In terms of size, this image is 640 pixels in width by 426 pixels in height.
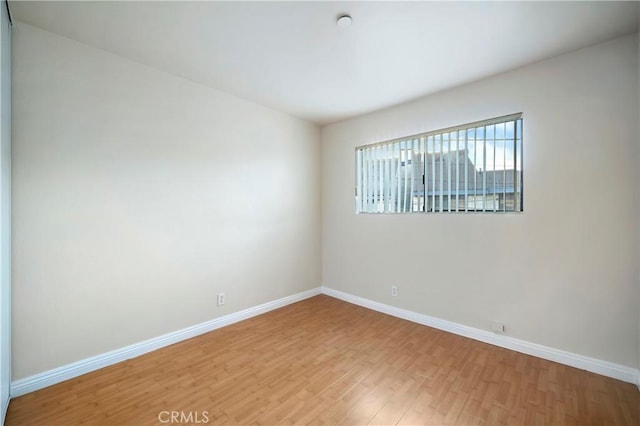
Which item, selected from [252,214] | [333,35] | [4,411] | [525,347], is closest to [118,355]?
[4,411]

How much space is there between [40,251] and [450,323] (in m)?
3.82

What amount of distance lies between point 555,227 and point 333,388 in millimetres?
2345

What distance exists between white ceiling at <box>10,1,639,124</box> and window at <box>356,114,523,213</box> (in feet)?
1.98

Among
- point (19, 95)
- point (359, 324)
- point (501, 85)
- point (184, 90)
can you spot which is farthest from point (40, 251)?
point (501, 85)

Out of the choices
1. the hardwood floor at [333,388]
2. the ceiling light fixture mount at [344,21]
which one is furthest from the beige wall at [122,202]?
the ceiling light fixture mount at [344,21]

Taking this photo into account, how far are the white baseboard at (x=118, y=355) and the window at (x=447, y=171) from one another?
7.14 feet

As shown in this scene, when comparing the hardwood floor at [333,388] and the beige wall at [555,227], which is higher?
the beige wall at [555,227]

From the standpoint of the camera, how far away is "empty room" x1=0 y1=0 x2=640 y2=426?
1.91 meters

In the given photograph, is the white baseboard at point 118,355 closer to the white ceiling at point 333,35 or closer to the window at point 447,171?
the window at point 447,171

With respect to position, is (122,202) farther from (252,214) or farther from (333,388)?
(333,388)

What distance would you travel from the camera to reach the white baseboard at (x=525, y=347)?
2.15 metres

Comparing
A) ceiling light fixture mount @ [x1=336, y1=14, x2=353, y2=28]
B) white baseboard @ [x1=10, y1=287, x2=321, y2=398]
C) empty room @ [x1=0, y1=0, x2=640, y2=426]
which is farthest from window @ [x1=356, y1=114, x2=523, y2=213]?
white baseboard @ [x1=10, y1=287, x2=321, y2=398]

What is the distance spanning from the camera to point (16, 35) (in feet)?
6.52

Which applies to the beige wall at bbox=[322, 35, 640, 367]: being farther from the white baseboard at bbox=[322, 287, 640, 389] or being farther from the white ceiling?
the white ceiling
